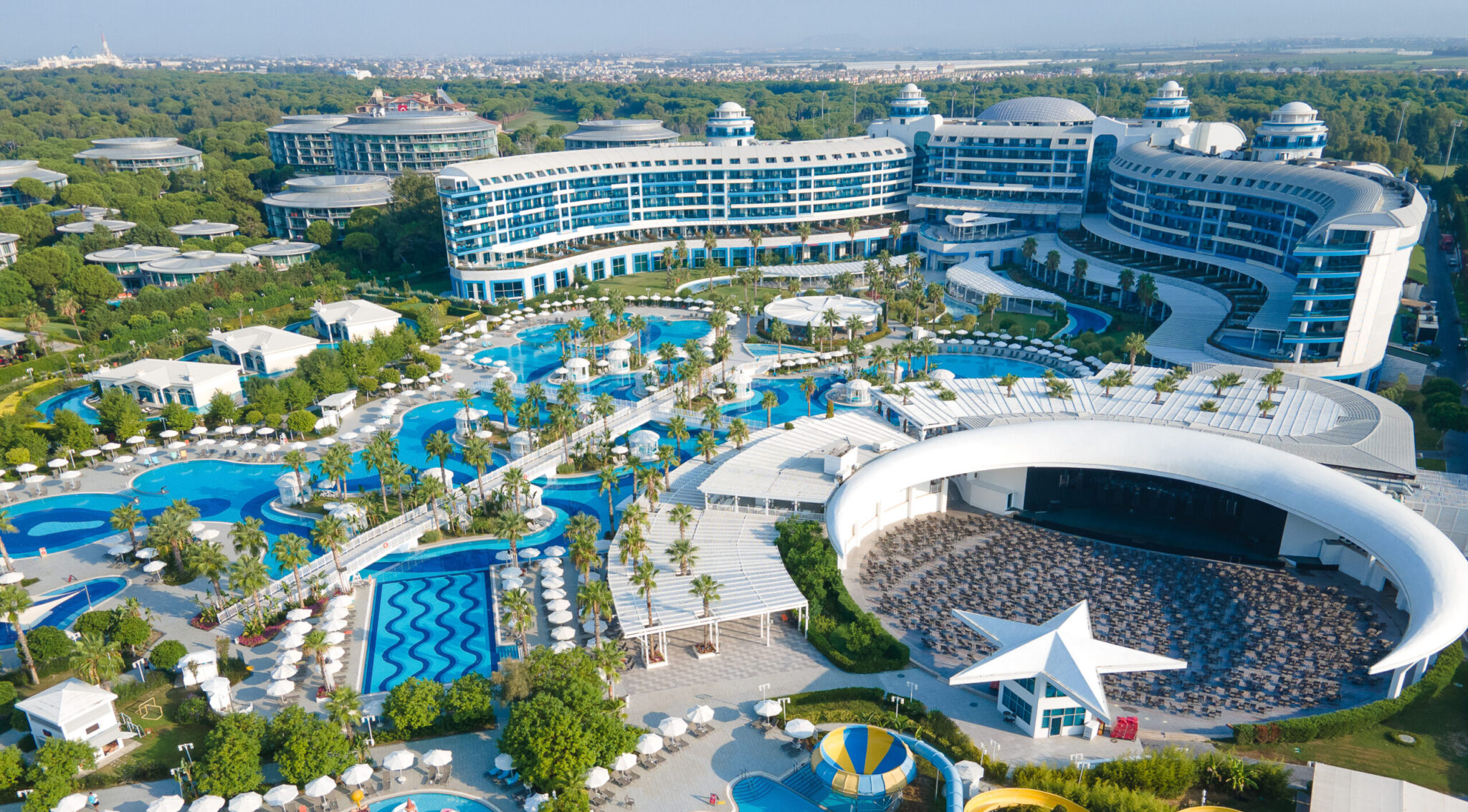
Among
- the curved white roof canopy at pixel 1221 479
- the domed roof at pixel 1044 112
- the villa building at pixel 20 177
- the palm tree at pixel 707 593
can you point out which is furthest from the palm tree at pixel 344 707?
the villa building at pixel 20 177

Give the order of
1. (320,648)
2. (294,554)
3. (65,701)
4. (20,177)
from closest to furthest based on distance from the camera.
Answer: (65,701), (320,648), (294,554), (20,177)

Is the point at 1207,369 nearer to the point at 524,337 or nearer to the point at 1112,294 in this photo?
the point at 1112,294

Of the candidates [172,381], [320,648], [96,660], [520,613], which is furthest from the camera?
[172,381]

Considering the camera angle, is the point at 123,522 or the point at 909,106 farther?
the point at 909,106

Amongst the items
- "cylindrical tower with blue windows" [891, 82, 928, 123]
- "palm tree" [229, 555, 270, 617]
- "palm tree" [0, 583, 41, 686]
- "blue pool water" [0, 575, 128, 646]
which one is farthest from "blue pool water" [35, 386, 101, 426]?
"cylindrical tower with blue windows" [891, 82, 928, 123]

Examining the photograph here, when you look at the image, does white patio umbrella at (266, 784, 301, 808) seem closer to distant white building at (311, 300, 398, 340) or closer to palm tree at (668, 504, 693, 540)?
palm tree at (668, 504, 693, 540)

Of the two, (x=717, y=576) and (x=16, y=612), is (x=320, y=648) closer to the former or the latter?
(x=16, y=612)

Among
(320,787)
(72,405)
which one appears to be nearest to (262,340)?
(72,405)

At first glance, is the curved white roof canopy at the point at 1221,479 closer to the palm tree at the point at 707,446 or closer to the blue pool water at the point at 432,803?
the palm tree at the point at 707,446
